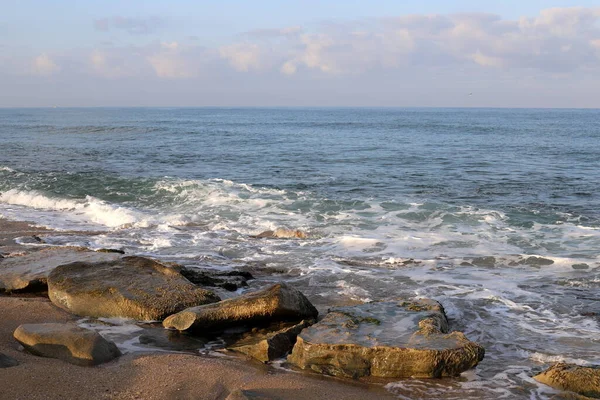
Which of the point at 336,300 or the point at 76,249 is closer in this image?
the point at 336,300

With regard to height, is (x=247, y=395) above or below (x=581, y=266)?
above

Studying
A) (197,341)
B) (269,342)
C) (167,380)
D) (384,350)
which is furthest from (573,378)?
(197,341)

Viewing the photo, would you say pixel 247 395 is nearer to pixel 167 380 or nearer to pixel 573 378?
pixel 167 380

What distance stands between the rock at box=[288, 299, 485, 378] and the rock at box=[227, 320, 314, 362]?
0.79ft

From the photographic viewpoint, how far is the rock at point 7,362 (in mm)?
5789

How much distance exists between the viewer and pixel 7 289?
884 cm

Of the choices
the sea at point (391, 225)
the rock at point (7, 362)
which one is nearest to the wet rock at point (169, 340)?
the sea at point (391, 225)

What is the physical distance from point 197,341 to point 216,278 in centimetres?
255

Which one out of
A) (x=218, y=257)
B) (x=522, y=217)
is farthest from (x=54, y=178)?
(x=522, y=217)

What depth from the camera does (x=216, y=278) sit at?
9.70 meters

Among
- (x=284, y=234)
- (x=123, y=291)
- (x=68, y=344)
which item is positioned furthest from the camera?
(x=284, y=234)

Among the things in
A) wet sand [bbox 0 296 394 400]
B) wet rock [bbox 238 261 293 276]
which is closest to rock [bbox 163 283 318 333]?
wet sand [bbox 0 296 394 400]

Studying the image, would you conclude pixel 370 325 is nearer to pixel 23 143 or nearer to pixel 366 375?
pixel 366 375

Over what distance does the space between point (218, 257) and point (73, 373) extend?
20.0 feet
